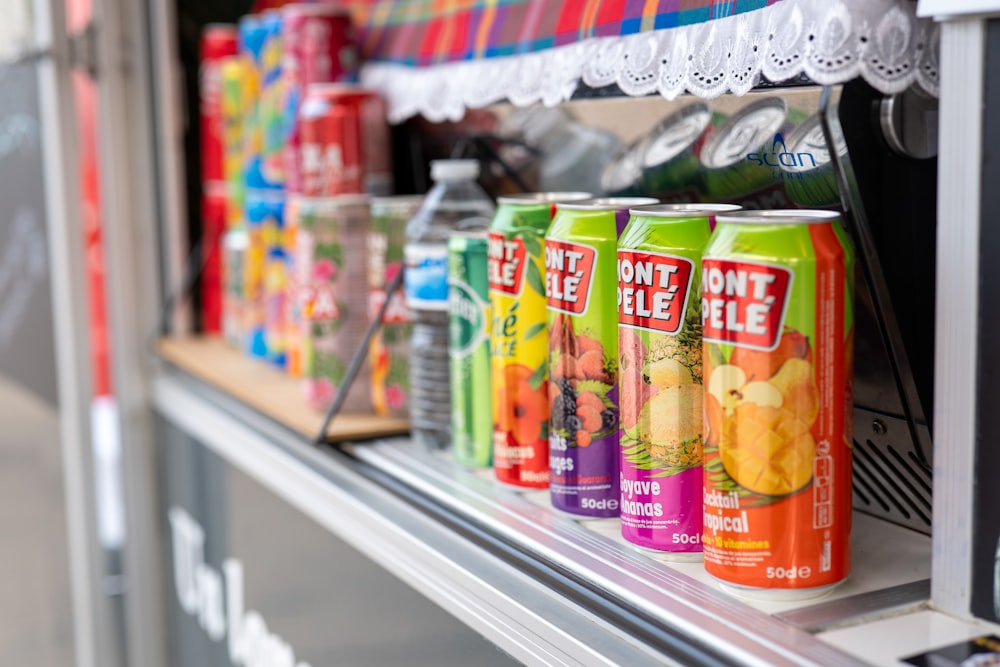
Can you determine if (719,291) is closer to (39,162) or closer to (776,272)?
(776,272)

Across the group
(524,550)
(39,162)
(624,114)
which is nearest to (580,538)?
(524,550)

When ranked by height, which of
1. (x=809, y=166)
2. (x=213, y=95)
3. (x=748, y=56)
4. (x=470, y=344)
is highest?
(x=213, y=95)

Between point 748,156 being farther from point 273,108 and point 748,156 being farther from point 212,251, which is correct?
point 212,251

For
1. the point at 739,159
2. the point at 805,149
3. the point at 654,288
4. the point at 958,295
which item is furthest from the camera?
the point at 739,159

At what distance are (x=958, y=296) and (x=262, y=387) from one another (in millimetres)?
1398

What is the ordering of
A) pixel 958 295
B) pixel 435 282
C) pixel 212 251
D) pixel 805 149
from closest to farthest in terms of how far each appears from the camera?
pixel 958 295
pixel 805 149
pixel 435 282
pixel 212 251

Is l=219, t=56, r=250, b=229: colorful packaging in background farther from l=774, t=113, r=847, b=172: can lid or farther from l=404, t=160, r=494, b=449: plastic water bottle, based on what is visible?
l=774, t=113, r=847, b=172: can lid

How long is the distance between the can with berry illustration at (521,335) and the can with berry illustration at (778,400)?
0.30 m

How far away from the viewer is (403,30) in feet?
6.37

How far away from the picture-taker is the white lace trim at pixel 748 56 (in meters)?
0.98

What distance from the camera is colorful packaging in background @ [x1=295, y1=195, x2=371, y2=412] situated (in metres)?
1.73

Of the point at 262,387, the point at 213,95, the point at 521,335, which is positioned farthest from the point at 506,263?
the point at 213,95

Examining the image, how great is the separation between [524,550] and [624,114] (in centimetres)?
64

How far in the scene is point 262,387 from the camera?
2.01 m
